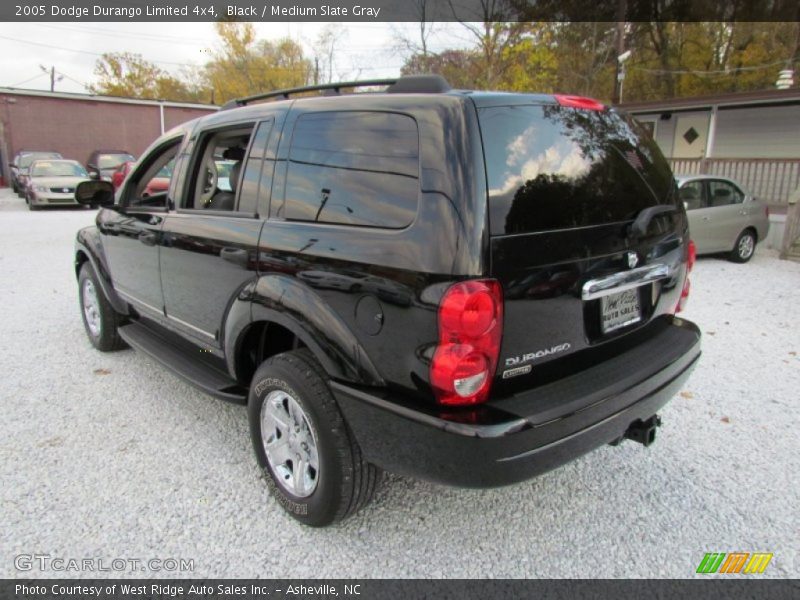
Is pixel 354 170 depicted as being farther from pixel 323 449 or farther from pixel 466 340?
pixel 323 449

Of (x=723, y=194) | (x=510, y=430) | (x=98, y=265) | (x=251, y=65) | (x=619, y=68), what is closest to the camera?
(x=510, y=430)

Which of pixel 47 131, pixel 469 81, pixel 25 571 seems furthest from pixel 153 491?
pixel 47 131

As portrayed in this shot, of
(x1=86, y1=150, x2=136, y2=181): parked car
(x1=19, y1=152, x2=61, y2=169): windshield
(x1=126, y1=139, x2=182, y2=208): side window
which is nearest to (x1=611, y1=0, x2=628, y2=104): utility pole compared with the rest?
(x1=126, y1=139, x2=182, y2=208): side window

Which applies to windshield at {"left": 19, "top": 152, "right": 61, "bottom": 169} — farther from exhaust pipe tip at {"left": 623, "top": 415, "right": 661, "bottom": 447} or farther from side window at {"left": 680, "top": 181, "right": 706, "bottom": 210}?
exhaust pipe tip at {"left": 623, "top": 415, "right": 661, "bottom": 447}

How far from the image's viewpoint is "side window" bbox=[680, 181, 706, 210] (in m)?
8.53

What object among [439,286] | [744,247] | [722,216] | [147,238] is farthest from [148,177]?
[744,247]

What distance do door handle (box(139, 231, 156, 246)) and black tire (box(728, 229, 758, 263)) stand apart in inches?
365

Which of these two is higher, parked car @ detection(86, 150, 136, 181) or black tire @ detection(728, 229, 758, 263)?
parked car @ detection(86, 150, 136, 181)

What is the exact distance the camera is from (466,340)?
1951 mm

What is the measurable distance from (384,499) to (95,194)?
3354mm

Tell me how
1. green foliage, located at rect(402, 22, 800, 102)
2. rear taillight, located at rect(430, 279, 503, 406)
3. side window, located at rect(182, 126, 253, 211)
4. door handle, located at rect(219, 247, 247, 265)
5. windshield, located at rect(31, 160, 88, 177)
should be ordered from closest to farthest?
rear taillight, located at rect(430, 279, 503, 406), door handle, located at rect(219, 247, 247, 265), side window, located at rect(182, 126, 253, 211), windshield, located at rect(31, 160, 88, 177), green foliage, located at rect(402, 22, 800, 102)

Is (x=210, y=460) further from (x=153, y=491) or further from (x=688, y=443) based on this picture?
(x=688, y=443)

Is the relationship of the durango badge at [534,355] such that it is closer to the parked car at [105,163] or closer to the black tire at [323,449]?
the black tire at [323,449]

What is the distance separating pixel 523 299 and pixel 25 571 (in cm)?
237
